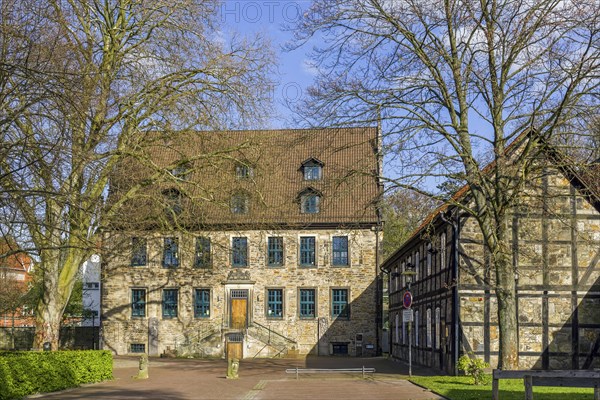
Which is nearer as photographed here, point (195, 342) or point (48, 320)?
point (48, 320)

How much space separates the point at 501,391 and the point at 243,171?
40.3ft

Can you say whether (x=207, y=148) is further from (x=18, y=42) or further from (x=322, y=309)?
(x=322, y=309)

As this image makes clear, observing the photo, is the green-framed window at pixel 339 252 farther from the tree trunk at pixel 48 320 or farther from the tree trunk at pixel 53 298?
the tree trunk at pixel 48 320

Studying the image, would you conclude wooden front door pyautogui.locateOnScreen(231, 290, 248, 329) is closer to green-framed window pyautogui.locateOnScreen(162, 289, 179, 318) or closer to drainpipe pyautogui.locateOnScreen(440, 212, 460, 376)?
green-framed window pyautogui.locateOnScreen(162, 289, 179, 318)

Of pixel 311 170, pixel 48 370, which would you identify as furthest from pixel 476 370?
pixel 311 170

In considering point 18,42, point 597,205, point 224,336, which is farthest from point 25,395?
point 224,336

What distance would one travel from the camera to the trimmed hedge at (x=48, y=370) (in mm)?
17703

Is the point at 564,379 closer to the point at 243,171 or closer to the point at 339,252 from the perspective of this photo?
the point at 243,171

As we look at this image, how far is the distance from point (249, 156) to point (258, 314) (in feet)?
58.5

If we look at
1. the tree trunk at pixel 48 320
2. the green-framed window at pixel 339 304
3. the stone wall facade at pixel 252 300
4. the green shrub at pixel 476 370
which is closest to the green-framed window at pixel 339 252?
the stone wall facade at pixel 252 300

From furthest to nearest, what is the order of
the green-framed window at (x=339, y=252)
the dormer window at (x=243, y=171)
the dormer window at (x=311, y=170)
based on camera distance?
the dormer window at (x=311, y=170), the green-framed window at (x=339, y=252), the dormer window at (x=243, y=171)

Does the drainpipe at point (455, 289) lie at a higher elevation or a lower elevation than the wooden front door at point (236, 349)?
higher

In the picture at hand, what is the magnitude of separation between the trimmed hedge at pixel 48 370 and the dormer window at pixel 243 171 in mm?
7071

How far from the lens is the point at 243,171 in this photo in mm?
27094
